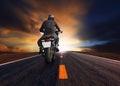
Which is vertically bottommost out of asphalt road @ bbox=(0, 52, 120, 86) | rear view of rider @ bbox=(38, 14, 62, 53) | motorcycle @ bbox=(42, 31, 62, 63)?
asphalt road @ bbox=(0, 52, 120, 86)

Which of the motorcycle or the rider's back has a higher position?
the rider's back

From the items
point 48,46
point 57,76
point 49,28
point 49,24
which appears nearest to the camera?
point 57,76

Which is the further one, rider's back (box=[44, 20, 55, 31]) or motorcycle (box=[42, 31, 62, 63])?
rider's back (box=[44, 20, 55, 31])

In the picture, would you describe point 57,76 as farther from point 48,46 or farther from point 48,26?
point 48,26

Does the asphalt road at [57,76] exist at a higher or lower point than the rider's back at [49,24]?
lower

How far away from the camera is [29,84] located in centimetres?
325

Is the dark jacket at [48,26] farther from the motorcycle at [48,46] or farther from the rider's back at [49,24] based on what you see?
the motorcycle at [48,46]

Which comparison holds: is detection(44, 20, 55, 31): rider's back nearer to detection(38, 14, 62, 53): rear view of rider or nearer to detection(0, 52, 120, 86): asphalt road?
detection(38, 14, 62, 53): rear view of rider

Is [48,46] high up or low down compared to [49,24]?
down

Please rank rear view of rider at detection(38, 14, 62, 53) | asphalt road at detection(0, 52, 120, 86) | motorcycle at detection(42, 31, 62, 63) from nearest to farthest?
asphalt road at detection(0, 52, 120, 86), motorcycle at detection(42, 31, 62, 63), rear view of rider at detection(38, 14, 62, 53)

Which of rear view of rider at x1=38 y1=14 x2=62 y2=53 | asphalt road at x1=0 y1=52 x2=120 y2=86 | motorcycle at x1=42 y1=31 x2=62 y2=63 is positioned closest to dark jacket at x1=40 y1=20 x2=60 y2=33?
rear view of rider at x1=38 y1=14 x2=62 y2=53

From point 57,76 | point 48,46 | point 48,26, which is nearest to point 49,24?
point 48,26

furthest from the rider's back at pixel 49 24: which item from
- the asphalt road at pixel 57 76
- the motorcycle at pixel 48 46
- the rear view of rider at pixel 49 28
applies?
the asphalt road at pixel 57 76

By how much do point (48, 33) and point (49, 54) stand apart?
1231 millimetres
